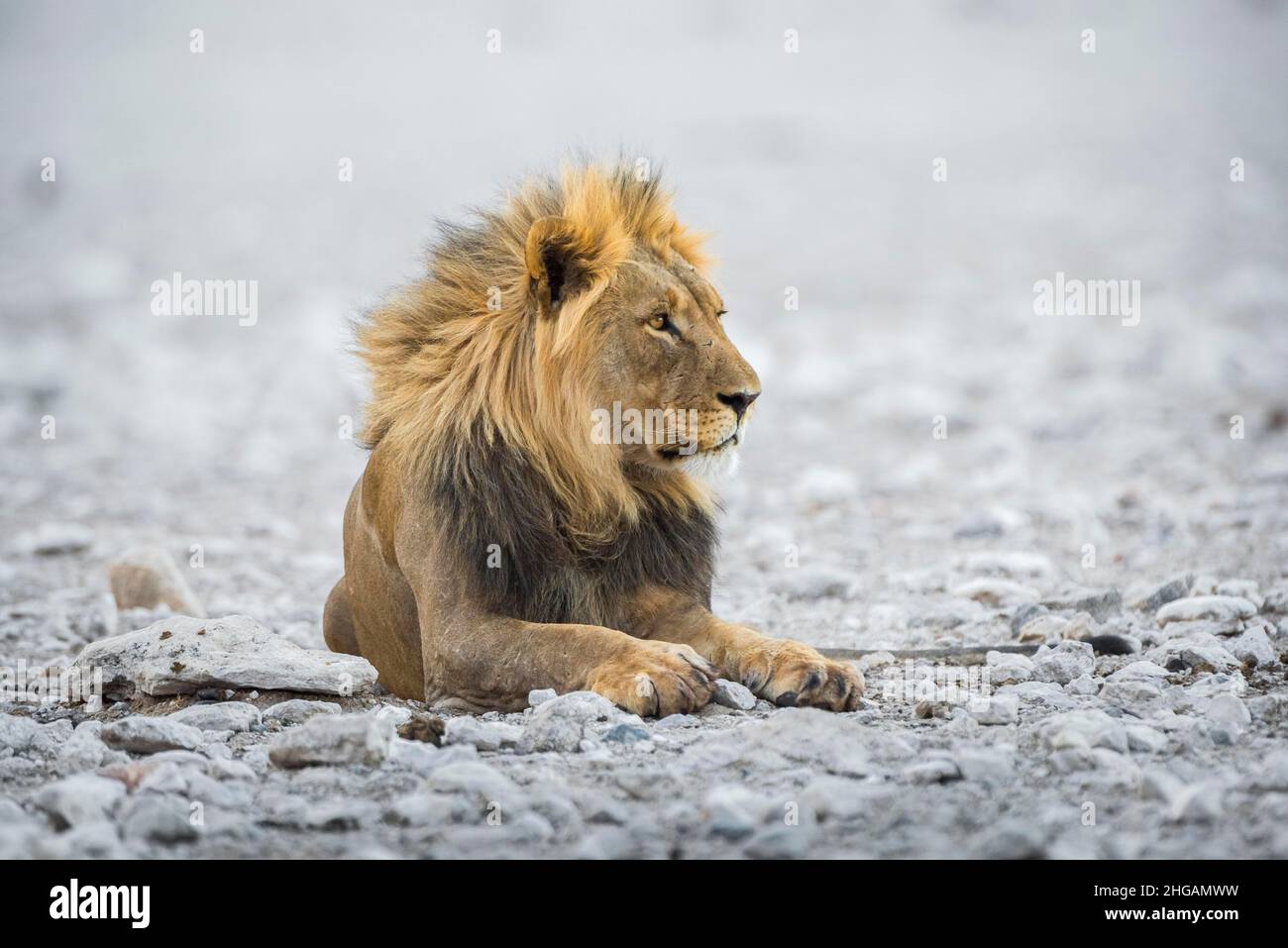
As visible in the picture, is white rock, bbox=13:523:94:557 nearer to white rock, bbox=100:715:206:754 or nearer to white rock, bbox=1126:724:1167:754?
white rock, bbox=100:715:206:754

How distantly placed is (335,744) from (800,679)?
1321 mm

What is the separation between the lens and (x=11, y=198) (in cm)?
2505

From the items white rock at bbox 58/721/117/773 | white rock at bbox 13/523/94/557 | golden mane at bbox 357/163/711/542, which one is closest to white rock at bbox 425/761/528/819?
white rock at bbox 58/721/117/773

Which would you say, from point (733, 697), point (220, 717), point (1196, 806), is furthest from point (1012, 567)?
point (1196, 806)

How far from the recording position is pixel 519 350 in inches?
185

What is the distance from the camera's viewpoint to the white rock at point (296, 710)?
436 centimetres

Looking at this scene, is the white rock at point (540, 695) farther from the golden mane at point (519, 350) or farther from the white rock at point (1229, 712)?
the white rock at point (1229, 712)

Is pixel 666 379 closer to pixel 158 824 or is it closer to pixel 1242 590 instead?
pixel 158 824

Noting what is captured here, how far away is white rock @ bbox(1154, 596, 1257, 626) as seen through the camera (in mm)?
5598

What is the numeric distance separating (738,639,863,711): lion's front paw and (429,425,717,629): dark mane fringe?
52 centimetres
